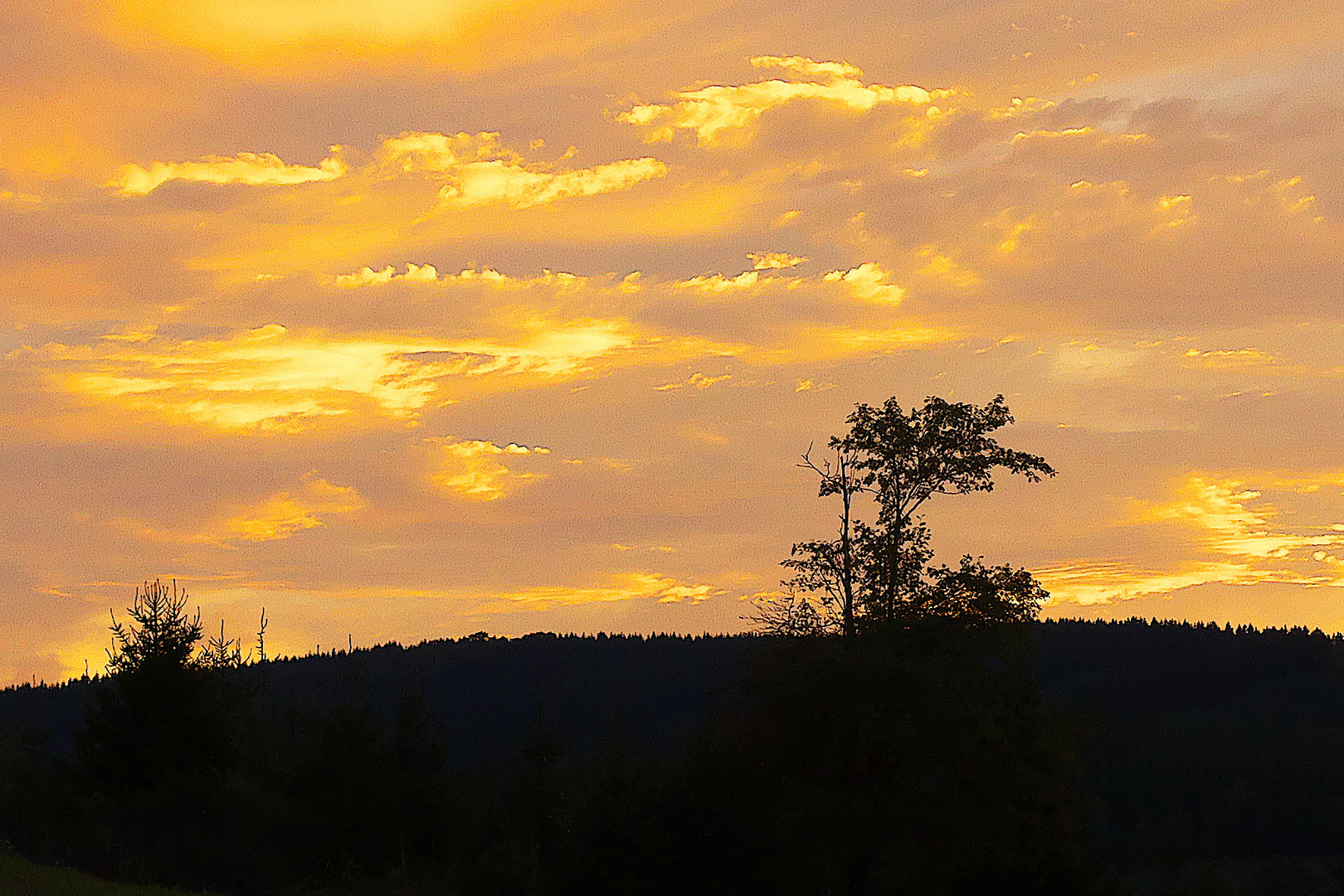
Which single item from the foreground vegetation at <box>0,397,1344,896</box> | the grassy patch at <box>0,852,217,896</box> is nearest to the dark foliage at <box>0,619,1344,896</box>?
the foreground vegetation at <box>0,397,1344,896</box>

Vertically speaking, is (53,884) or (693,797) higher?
(693,797)

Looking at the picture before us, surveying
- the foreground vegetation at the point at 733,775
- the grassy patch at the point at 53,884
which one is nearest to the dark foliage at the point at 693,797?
the foreground vegetation at the point at 733,775

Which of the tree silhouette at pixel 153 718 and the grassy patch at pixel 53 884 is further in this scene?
the tree silhouette at pixel 153 718

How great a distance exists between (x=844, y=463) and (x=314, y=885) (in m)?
24.0

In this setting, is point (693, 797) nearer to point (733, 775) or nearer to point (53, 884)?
point (733, 775)

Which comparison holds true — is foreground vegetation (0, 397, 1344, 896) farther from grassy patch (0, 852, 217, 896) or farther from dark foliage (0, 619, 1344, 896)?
grassy patch (0, 852, 217, 896)

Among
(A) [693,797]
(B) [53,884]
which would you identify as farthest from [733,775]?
(B) [53,884]

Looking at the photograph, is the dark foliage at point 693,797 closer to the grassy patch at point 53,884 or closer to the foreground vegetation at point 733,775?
the foreground vegetation at point 733,775

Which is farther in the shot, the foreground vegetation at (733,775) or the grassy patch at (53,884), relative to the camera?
the foreground vegetation at (733,775)

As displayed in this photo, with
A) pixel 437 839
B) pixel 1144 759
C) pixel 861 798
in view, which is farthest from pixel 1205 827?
pixel 861 798

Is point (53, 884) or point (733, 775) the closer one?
point (53, 884)

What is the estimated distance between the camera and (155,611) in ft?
171

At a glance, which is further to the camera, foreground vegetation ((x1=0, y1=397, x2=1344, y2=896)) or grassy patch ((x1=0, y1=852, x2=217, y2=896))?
foreground vegetation ((x1=0, y1=397, x2=1344, y2=896))

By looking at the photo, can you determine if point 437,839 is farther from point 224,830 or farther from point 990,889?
point 990,889
